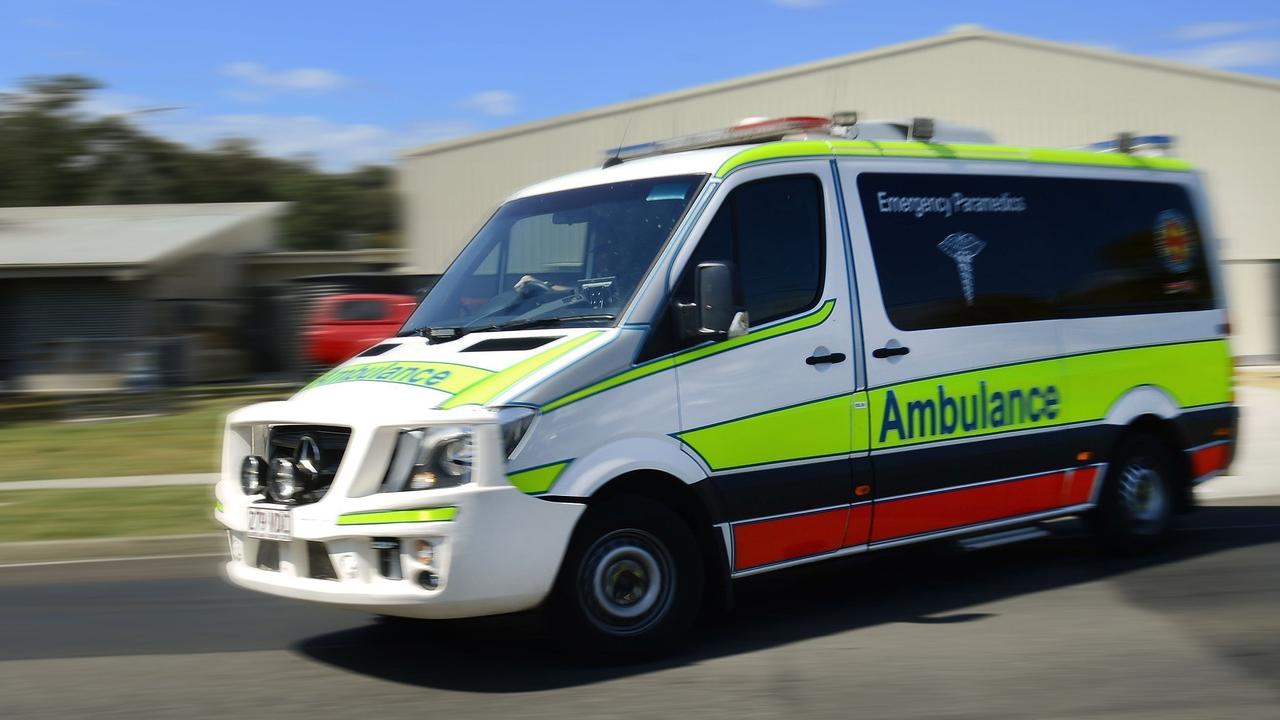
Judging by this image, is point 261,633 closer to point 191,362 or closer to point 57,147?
point 191,362

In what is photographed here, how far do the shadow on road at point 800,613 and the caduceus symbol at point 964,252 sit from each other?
165 cm

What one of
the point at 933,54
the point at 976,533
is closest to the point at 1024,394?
the point at 976,533

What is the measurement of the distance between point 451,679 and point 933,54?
2491 centimetres

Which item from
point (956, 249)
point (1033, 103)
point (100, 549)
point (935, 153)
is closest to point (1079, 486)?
point (956, 249)

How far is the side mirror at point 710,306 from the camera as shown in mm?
5727

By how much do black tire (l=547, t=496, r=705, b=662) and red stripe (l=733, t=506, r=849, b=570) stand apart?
0.27 metres

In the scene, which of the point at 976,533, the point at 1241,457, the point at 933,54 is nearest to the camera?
the point at 976,533

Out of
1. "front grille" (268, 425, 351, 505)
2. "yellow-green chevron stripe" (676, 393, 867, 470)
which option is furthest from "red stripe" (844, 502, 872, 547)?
"front grille" (268, 425, 351, 505)

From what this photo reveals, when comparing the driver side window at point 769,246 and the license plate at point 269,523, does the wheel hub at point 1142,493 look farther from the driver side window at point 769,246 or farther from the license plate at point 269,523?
the license plate at point 269,523

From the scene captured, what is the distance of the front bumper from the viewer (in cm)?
516

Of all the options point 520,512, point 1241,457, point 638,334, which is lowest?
point 1241,457

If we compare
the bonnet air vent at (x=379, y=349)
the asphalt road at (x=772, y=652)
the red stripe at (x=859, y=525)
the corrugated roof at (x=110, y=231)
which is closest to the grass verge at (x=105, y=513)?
the asphalt road at (x=772, y=652)

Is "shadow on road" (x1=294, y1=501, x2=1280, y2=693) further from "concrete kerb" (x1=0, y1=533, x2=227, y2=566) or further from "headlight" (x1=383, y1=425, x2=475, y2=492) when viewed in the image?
"concrete kerb" (x1=0, y1=533, x2=227, y2=566)

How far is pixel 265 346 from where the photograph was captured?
82.4ft
